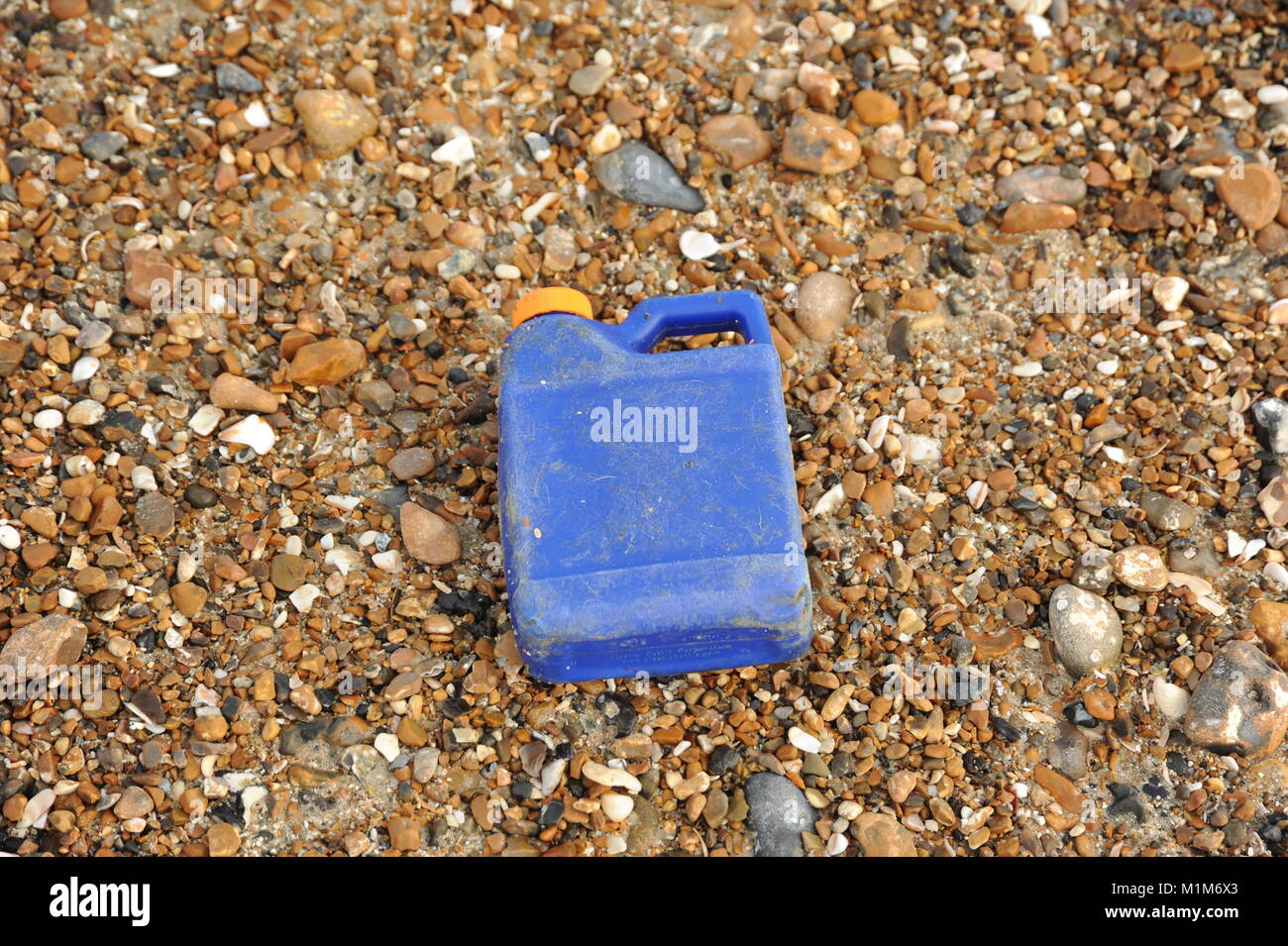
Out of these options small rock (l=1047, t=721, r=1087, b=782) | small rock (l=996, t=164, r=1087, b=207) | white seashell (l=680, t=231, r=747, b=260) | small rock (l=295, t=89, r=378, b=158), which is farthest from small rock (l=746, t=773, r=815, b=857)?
small rock (l=295, t=89, r=378, b=158)

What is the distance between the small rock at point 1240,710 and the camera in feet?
9.07

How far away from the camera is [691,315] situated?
285 cm

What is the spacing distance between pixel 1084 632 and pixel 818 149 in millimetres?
1601

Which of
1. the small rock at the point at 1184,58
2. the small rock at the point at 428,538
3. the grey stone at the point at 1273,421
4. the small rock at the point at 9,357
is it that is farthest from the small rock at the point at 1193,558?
the small rock at the point at 9,357

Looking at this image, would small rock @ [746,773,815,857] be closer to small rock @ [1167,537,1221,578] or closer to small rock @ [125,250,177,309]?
small rock @ [1167,537,1221,578]

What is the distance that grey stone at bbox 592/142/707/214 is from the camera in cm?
343

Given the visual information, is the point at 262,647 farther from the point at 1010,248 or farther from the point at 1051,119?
the point at 1051,119

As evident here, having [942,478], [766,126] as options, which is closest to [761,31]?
[766,126]

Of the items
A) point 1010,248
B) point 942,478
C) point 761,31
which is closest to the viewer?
point 942,478

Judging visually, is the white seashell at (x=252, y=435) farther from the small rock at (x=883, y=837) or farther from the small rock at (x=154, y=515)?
the small rock at (x=883, y=837)

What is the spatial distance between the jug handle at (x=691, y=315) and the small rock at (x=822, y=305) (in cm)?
46

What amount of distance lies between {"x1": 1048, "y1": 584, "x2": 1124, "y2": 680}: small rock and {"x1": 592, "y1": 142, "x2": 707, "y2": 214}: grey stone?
60.5 inches

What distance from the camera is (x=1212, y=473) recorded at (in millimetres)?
3127

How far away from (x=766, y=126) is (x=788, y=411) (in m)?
0.97
